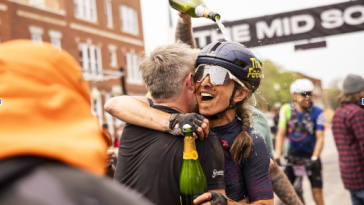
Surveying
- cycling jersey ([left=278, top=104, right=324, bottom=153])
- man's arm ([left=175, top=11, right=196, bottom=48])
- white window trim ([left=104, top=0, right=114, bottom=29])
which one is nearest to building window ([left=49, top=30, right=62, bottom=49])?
white window trim ([left=104, top=0, right=114, bottom=29])

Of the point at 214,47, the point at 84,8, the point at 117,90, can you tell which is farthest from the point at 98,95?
the point at 214,47

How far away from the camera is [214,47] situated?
7.60ft

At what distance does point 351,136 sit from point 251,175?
11.2 ft

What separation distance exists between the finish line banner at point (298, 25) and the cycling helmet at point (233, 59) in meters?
4.95

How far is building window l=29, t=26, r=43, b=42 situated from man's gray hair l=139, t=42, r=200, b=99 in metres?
22.0

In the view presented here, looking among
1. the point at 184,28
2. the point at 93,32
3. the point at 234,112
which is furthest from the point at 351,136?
the point at 93,32

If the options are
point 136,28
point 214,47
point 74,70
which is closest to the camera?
point 74,70

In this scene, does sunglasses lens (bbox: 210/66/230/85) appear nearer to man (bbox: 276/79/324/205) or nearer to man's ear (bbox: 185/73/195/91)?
man's ear (bbox: 185/73/195/91)

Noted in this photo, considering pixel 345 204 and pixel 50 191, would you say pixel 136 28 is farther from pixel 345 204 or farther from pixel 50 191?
pixel 50 191

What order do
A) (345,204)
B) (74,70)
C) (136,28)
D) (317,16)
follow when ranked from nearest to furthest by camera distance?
(74,70) → (345,204) → (317,16) → (136,28)

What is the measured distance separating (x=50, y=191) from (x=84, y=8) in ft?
91.5

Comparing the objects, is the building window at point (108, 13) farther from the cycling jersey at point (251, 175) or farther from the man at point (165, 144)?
the cycling jersey at point (251, 175)

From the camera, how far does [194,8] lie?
9.92 ft

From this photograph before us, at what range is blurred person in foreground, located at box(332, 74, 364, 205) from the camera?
4996mm
